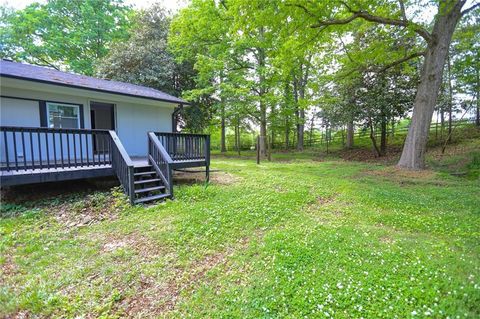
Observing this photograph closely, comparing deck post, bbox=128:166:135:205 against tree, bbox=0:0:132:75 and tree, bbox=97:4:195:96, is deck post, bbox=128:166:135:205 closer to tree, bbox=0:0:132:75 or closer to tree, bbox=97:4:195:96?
tree, bbox=97:4:195:96

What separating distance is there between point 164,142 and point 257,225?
4.22m

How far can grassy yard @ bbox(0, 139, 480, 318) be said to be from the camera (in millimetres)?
2418

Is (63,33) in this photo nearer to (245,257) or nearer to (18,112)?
(18,112)

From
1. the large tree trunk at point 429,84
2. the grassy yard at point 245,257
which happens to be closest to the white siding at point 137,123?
the grassy yard at point 245,257

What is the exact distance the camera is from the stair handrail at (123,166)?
5469mm

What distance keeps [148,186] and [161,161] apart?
76cm

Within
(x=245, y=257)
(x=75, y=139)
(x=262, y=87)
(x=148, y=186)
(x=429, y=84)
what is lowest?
(x=245, y=257)

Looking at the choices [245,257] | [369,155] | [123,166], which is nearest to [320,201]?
[245,257]

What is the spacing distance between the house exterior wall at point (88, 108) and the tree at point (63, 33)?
40.5ft

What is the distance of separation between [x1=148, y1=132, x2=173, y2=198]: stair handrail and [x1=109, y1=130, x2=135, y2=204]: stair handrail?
→ 80 cm

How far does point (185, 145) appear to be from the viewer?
7.43 metres

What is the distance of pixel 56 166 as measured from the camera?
18.2ft

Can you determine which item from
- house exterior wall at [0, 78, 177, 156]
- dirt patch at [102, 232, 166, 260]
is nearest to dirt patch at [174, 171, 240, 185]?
house exterior wall at [0, 78, 177, 156]

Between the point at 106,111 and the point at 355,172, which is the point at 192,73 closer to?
the point at 106,111
